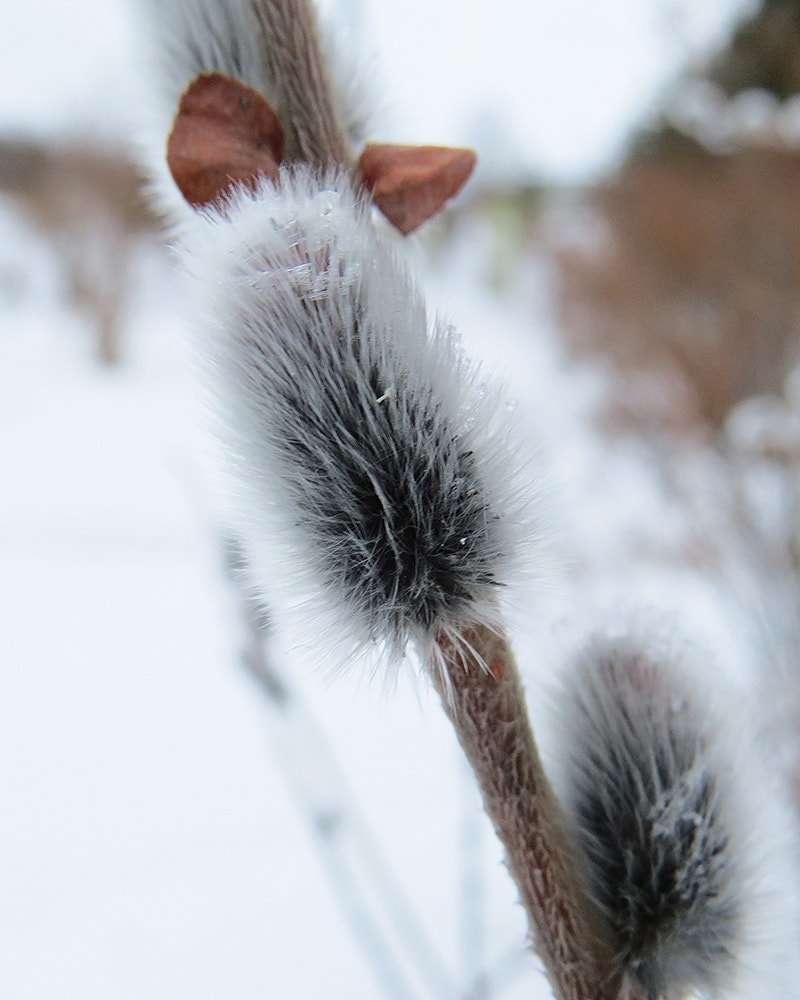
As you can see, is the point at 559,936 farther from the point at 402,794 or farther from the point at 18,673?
the point at 18,673

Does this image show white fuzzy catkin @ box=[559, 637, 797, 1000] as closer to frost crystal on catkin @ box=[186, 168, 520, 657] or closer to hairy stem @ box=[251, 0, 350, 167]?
frost crystal on catkin @ box=[186, 168, 520, 657]

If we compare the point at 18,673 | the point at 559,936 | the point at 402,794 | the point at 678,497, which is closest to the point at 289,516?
the point at 559,936

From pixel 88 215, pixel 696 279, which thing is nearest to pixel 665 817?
pixel 88 215

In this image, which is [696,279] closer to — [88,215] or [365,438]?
[88,215]

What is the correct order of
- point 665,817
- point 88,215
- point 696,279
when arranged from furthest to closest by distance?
point 696,279 → point 88,215 → point 665,817

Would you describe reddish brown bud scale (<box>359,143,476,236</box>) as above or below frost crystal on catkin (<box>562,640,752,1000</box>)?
above

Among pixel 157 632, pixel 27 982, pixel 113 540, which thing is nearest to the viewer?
pixel 27 982

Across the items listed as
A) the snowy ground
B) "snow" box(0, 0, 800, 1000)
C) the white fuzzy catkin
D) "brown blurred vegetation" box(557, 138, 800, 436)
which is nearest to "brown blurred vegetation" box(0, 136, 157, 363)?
"snow" box(0, 0, 800, 1000)
